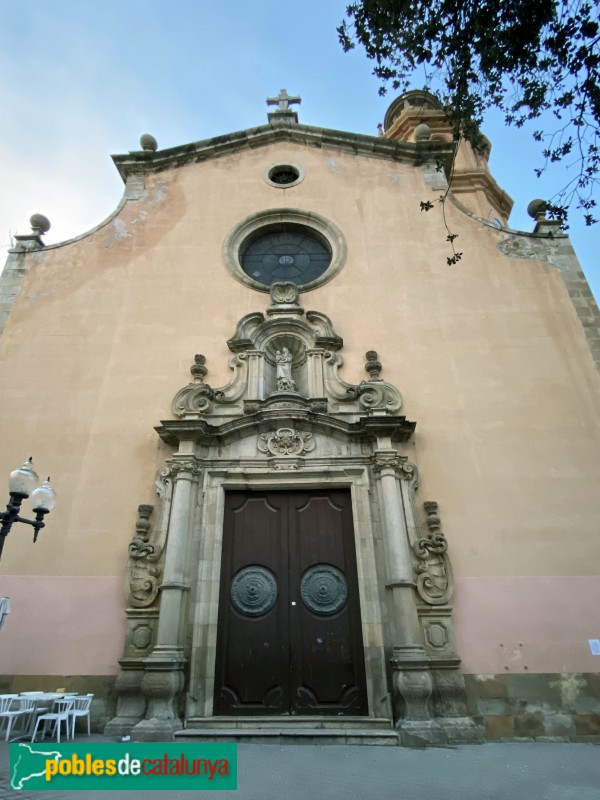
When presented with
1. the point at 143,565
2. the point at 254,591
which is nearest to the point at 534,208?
the point at 254,591

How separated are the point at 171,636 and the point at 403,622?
118 inches

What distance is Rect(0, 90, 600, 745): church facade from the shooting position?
650cm

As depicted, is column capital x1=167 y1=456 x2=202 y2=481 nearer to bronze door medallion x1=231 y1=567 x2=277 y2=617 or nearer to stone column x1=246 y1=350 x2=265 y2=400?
stone column x1=246 y1=350 x2=265 y2=400

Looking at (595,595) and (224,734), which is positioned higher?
(595,595)

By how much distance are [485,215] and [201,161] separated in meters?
8.22

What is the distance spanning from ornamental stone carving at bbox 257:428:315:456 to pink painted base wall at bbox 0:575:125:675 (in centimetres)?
284

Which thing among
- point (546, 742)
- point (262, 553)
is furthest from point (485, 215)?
point (546, 742)

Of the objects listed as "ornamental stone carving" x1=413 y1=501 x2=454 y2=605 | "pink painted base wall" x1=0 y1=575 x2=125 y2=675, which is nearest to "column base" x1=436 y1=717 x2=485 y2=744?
"ornamental stone carving" x1=413 y1=501 x2=454 y2=605

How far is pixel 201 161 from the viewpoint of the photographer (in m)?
11.6

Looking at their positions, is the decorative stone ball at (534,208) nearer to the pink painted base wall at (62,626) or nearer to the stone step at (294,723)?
the stone step at (294,723)

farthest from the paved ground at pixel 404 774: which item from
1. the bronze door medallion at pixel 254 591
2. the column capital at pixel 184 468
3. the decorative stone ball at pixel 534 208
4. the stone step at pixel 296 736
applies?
the decorative stone ball at pixel 534 208

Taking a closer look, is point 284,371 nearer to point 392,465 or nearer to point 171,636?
point 392,465

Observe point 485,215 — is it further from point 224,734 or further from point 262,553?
point 224,734

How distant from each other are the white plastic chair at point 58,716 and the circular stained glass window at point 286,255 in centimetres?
748
